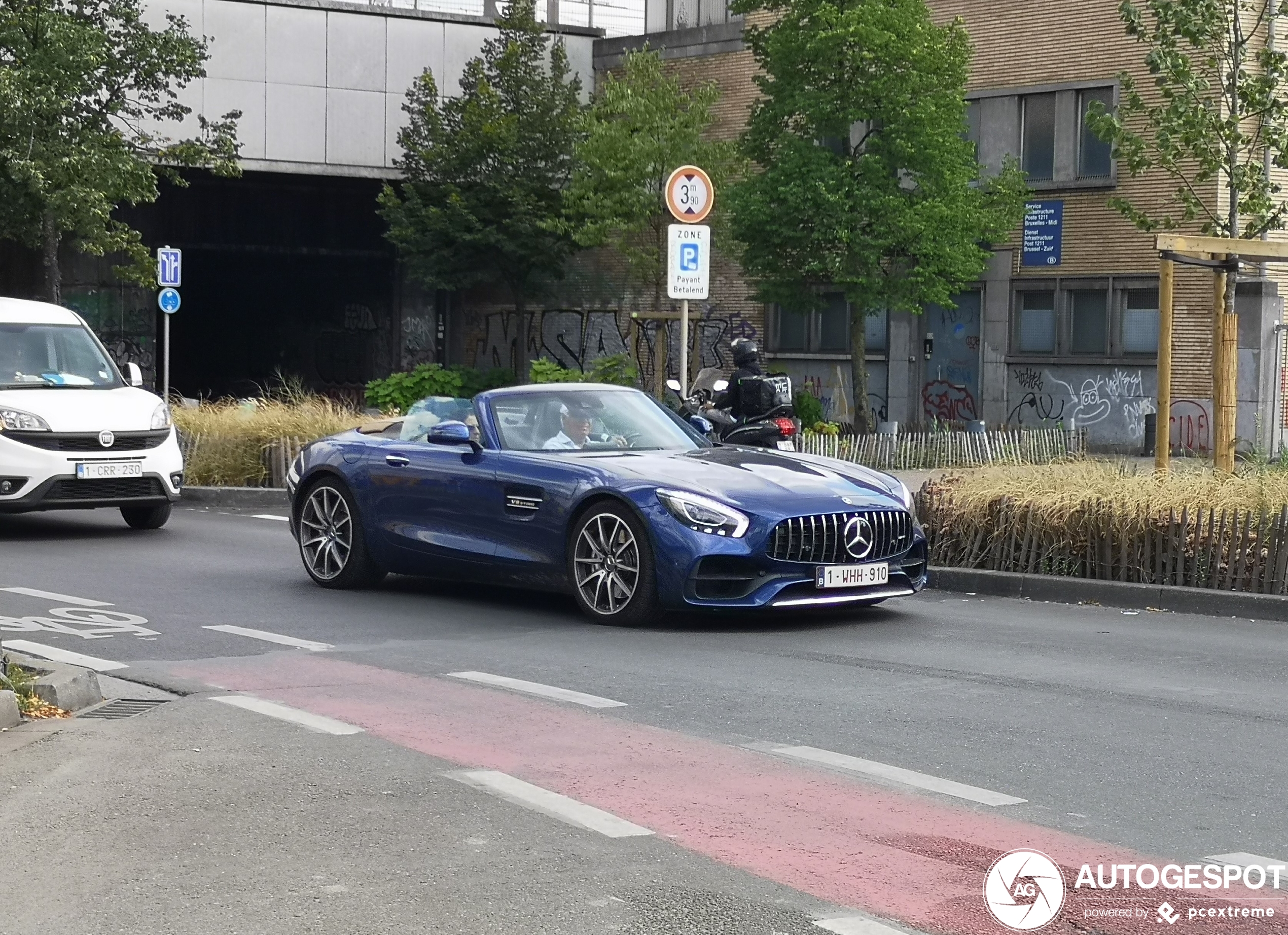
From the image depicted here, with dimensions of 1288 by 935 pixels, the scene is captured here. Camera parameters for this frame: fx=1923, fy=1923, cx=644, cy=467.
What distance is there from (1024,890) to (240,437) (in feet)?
57.5

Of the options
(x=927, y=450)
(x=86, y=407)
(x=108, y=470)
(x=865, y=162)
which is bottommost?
→ (x=927, y=450)

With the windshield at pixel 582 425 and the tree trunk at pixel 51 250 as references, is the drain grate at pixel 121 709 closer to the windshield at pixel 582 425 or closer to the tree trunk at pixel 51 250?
the windshield at pixel 582 425

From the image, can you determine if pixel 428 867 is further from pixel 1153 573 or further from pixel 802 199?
pixel 802 199

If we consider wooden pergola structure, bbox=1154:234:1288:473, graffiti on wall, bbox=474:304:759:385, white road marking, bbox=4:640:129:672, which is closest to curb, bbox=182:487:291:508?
wooden pergola structure, bbox=1154:234:1288:473

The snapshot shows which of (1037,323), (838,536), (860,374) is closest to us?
(838,536)

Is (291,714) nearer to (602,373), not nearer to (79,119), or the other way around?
(79,119)

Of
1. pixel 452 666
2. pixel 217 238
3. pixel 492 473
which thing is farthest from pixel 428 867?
pixel 217 238

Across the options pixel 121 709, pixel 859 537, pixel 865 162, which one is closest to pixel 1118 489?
pixel 859 537

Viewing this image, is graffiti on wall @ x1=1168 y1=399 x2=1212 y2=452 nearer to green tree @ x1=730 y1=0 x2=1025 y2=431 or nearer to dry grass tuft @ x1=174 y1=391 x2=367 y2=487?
green tree @ x1=730 y1=0 x2=1025 y2=431

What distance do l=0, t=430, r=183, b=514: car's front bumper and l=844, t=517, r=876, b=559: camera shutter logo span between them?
7.84m

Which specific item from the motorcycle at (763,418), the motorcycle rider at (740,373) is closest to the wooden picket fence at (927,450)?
the motorcycle rider at (740,373)

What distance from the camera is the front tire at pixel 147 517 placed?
17109 mm

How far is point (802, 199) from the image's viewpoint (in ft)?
99.9

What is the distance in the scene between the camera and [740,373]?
15.6 m
